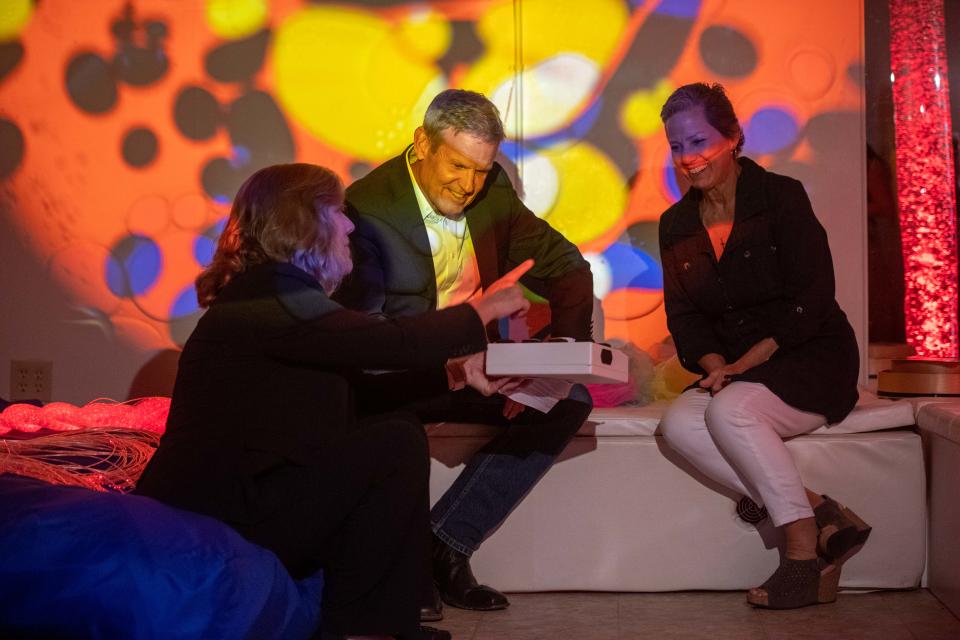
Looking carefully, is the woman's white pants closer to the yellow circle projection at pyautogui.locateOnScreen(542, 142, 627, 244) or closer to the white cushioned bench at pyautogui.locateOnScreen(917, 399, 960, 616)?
the white cushioned bench at pyautogui.locateOnScreen(917, 399, 960, 616)

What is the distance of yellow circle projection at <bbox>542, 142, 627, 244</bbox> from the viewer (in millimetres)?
3418

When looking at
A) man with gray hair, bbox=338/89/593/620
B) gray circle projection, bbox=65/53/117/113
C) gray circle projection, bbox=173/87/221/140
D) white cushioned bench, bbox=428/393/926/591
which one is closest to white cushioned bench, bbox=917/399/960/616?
white cushioned bench, bbox=428/393/926/591

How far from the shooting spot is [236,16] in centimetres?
370

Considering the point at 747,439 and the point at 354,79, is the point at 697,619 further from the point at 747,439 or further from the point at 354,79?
the point at 354,79

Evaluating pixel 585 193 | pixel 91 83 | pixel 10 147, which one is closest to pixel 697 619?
pixel 585 193

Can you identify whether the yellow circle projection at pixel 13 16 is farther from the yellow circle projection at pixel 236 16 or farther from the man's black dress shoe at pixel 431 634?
the man's black dress shoe at pixel 431 634

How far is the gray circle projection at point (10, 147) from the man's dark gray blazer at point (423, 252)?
1789 mm

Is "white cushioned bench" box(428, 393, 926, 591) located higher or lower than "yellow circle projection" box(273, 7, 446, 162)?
lower

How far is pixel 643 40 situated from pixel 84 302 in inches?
79.3

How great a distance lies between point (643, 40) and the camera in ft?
11.2

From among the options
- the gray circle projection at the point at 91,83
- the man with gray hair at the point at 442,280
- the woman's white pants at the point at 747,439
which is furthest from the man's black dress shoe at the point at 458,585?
the gray circle projection at the point at 91,83

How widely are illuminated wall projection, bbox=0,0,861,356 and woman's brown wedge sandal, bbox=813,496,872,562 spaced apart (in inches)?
40.6

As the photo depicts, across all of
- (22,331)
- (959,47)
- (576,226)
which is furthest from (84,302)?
(959,47)

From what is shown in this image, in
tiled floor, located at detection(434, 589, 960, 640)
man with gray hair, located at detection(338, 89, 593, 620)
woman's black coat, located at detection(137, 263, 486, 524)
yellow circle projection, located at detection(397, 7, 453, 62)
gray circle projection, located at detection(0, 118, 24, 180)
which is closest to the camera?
woman's black coat, located at detection(137, 263, 486, 524)
